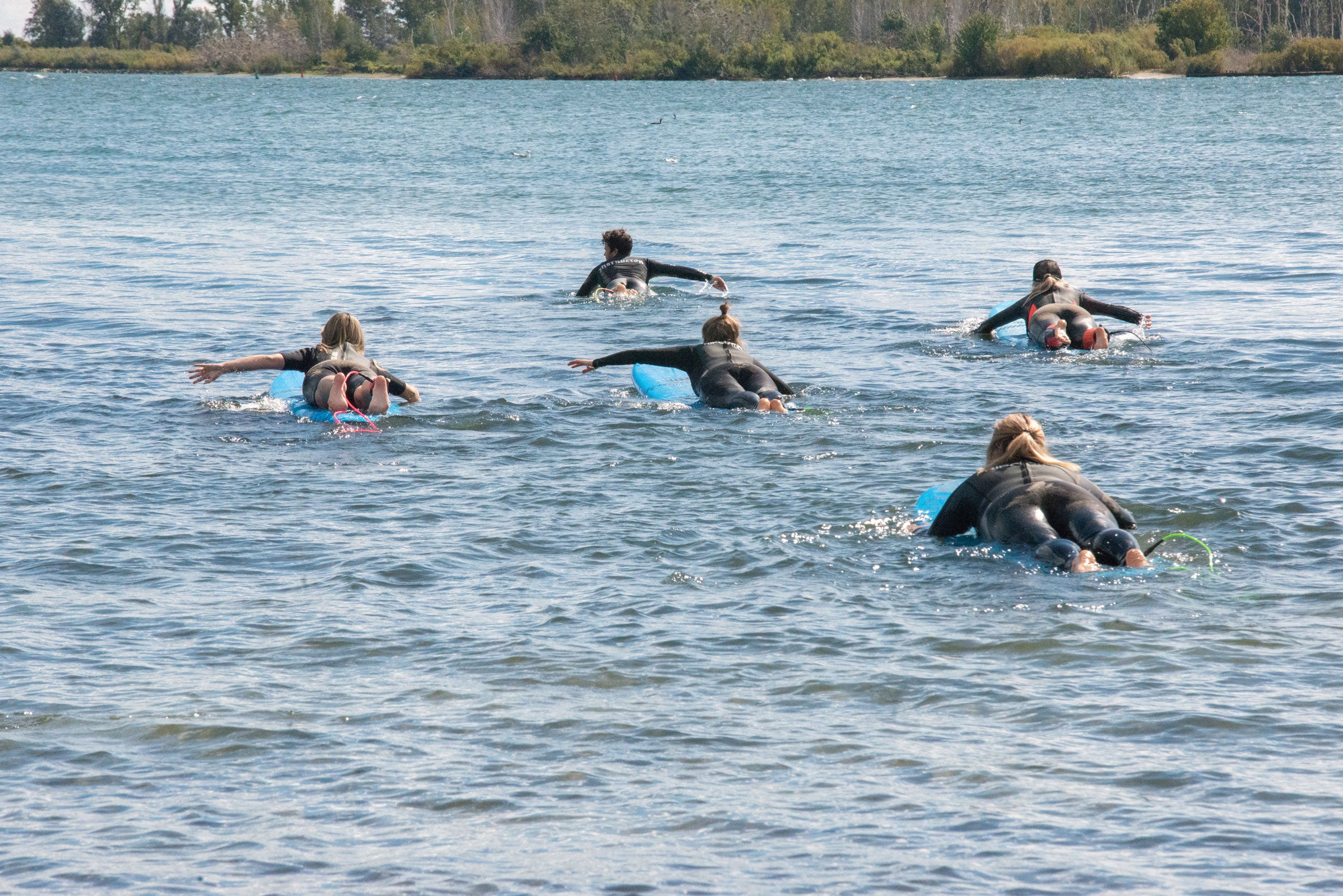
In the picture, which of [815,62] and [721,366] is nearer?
[721,366]

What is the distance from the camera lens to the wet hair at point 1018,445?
831cm

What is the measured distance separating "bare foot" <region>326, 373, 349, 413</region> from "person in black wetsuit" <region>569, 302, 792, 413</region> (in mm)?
1938

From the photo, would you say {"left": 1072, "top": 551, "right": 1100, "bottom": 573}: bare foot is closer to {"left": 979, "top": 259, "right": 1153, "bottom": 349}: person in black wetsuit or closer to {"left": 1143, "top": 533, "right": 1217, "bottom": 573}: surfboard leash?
{"left": 1143, "top": 533, "right": 1217, "bottom": 573}: surfboard leash

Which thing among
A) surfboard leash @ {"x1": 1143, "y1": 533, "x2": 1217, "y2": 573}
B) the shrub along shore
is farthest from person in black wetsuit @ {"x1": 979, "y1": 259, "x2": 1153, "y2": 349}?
the shrub along shore

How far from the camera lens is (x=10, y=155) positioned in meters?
44.4

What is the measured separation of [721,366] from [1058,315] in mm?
4367

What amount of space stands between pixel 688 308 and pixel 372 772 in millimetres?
13097

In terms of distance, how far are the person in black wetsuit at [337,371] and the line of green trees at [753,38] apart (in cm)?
8932

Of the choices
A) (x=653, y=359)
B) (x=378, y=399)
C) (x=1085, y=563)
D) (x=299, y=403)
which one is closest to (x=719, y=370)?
(x=653, y=359)

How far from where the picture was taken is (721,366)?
12219 millimetres

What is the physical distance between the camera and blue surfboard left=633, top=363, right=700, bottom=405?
498 inches

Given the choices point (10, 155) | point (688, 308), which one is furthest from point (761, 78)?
point (688, 308)

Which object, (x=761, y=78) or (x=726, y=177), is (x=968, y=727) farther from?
(x=761, y=78)

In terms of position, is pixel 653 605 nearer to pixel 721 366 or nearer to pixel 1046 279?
pixel 721 366
